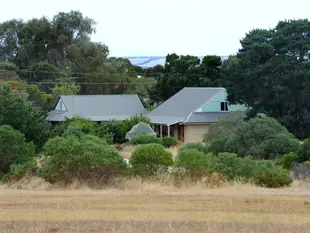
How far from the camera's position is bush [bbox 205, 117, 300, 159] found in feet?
100

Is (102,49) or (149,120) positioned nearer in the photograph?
(149,120)

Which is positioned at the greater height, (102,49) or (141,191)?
A: (102,49)

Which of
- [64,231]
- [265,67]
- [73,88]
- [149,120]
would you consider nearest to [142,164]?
[64,231]

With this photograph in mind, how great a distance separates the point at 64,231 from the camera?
9562 millimetres

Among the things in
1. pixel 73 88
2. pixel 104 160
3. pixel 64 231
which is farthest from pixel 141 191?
pixel 73 88

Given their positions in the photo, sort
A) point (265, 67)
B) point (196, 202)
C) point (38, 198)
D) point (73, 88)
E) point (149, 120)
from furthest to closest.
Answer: point (73, 88) → point (149, 120) → point (265, 67) → point (38, 198) → point (196, 202)

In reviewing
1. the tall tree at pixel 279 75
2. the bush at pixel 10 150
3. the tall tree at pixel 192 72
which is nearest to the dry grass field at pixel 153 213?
the bush at pixel 10 150

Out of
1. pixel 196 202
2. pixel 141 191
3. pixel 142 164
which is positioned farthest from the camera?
pixel 142 164

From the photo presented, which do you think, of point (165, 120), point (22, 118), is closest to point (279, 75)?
point (165, 120)

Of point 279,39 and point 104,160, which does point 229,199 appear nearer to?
point 104,160

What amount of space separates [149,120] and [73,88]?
23869 millimetres

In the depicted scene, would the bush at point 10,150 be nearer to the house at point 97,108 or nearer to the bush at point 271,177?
the bush at point 271,177

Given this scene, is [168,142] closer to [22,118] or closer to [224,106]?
[224,106]

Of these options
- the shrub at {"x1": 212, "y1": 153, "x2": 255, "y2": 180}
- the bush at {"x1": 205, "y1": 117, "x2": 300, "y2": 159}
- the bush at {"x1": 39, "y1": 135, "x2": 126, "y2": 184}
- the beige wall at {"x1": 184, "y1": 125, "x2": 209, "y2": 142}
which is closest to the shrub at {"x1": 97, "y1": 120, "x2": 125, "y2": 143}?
the beige wall at {"x1": 184, "y1": 125, "x2": 209, "y2": 142}
